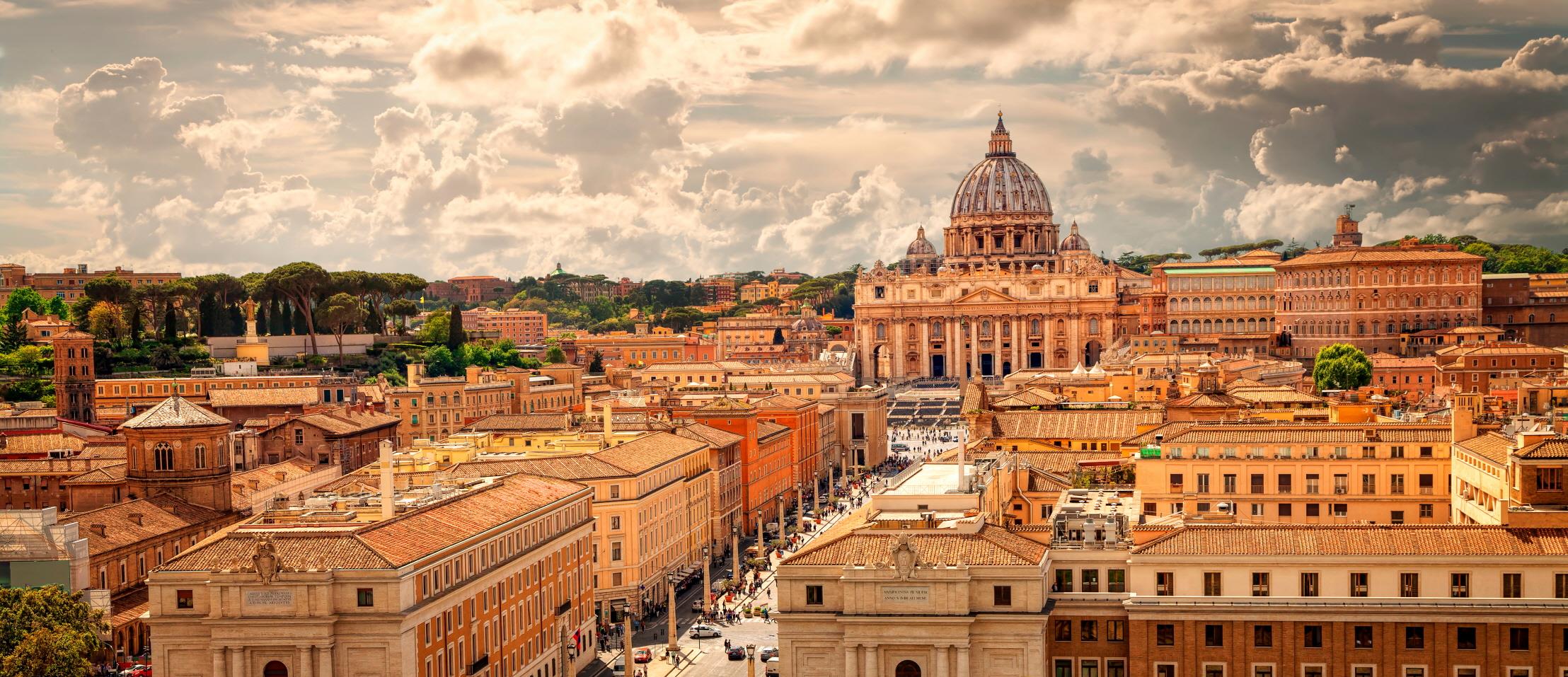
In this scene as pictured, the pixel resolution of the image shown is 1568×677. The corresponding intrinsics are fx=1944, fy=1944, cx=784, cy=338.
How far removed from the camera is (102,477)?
189 feet

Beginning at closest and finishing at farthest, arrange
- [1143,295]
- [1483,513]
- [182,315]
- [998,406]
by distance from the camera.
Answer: [1483,513]
[998,406]
[182,315]
[1143,295]

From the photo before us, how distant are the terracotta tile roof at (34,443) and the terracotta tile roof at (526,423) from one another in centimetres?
1420

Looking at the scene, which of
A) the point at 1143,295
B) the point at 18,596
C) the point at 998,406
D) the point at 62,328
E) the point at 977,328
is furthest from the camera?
the point at 977,328

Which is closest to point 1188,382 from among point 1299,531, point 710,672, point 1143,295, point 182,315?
point 710,672

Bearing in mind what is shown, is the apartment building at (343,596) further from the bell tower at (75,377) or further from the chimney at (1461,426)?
the bell tower at (75,377)

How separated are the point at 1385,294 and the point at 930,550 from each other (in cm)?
9094

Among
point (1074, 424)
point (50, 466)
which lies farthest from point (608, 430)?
point (50, 466)

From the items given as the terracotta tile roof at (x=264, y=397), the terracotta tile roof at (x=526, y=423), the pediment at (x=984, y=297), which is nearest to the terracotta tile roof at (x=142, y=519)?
the terracotta tile roof at (x=526, y=423)

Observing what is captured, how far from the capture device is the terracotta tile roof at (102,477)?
187 feet

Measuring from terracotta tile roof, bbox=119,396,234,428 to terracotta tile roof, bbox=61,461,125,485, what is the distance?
1651 mm

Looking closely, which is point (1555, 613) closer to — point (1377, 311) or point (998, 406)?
point (998, 406)

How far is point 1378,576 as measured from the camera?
106 feet

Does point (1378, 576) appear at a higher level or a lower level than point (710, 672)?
higher

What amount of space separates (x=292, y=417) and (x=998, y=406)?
26064 mm
